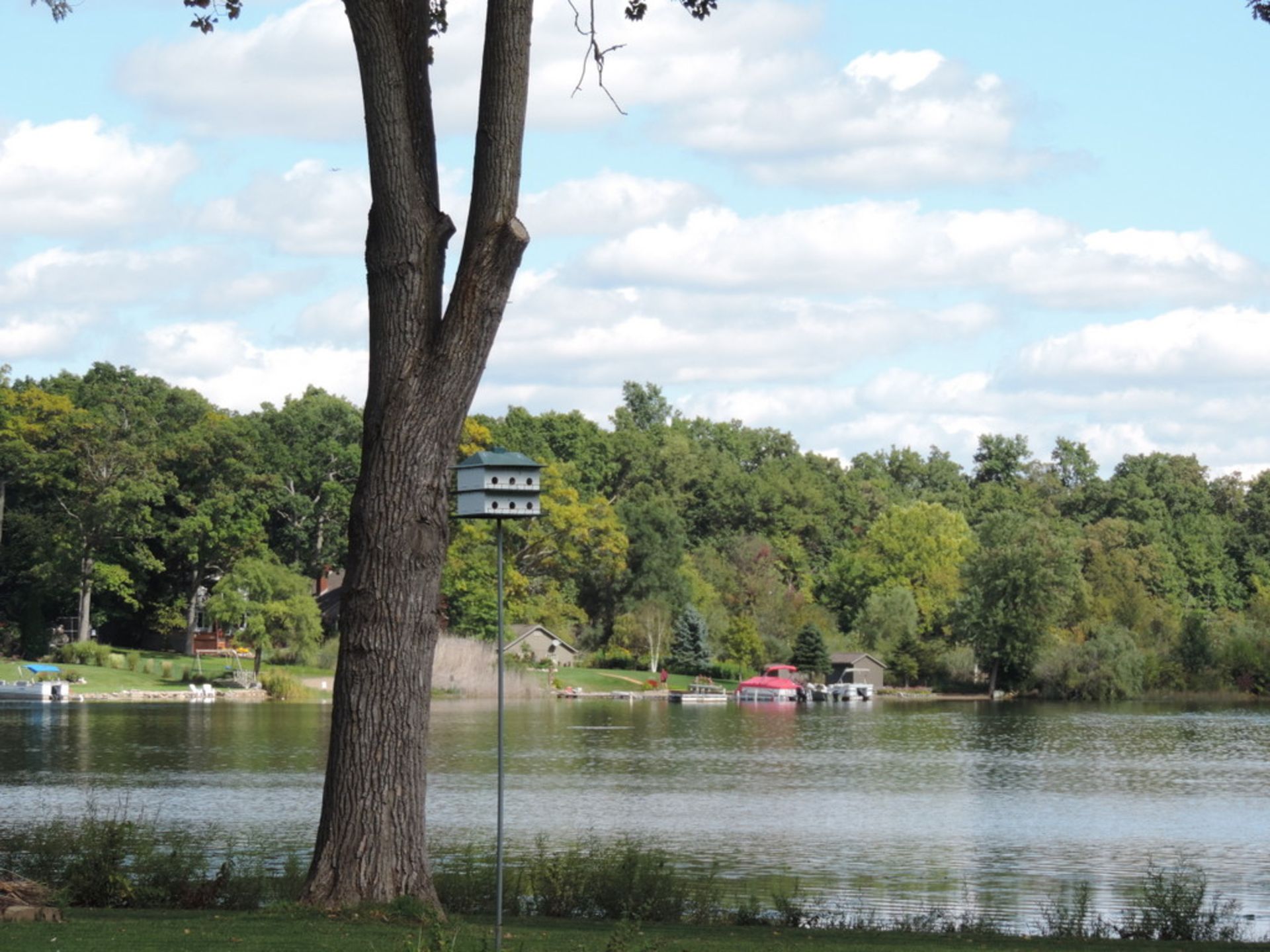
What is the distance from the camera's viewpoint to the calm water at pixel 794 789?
2227 centimetres

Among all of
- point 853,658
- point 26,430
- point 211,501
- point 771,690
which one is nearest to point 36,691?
point 211,501

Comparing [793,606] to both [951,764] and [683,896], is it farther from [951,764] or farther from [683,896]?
[683,896]

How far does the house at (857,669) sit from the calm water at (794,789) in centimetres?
2810

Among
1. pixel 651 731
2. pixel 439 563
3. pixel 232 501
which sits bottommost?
pixel 651 731

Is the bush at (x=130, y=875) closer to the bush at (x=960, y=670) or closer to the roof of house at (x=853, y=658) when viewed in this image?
the roof of house at (x=853, y=658)

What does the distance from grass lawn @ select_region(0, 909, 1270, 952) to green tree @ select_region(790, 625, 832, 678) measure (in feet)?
236

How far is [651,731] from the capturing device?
164 ft

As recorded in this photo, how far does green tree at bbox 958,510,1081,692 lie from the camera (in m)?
79.9

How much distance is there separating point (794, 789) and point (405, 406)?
22.7 meters

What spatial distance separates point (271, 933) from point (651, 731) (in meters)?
39.9

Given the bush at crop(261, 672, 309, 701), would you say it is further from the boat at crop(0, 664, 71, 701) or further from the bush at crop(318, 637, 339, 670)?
the boat at crop(0, 664, 71, 701)

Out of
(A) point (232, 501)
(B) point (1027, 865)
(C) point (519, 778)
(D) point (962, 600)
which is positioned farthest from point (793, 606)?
(B) point (1027, 865)

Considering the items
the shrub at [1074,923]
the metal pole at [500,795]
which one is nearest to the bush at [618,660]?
the shrub at [1074,923]

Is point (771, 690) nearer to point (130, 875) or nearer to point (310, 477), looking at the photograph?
point (310, 477)
